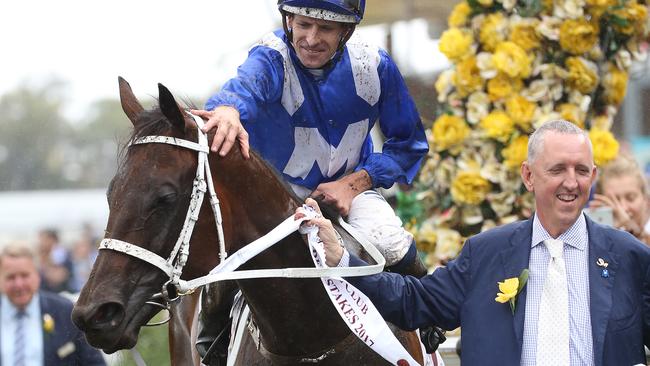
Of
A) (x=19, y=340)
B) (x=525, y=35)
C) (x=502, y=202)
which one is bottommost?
(x=19, y=340)

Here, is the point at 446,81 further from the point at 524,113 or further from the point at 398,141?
the point at 398,141

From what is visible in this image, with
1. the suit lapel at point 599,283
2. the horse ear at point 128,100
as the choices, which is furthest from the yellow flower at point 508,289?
the horse ear at point 128,100

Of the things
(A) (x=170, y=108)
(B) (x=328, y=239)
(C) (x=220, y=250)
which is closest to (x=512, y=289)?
(B) (x=328, y=239)

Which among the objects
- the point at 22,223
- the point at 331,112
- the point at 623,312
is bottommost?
the point at 22,223

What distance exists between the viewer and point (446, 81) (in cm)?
625

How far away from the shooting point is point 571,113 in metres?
5.96

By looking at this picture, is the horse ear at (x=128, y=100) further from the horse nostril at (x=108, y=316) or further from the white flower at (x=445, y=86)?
the white flower at (x=445, y=86)

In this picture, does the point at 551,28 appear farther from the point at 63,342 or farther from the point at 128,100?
the point at 63,342

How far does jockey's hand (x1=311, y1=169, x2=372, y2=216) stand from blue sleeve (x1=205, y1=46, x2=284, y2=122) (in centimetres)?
38

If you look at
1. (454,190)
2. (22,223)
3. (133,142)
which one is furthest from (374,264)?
(22,223)

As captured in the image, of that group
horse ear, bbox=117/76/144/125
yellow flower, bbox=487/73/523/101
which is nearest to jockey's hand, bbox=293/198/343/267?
horse ear, bbox=117/76/144/125

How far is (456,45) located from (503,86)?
340 mm

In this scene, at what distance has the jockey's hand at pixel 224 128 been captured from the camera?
3.55m

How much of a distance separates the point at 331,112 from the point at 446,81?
2113 mm
